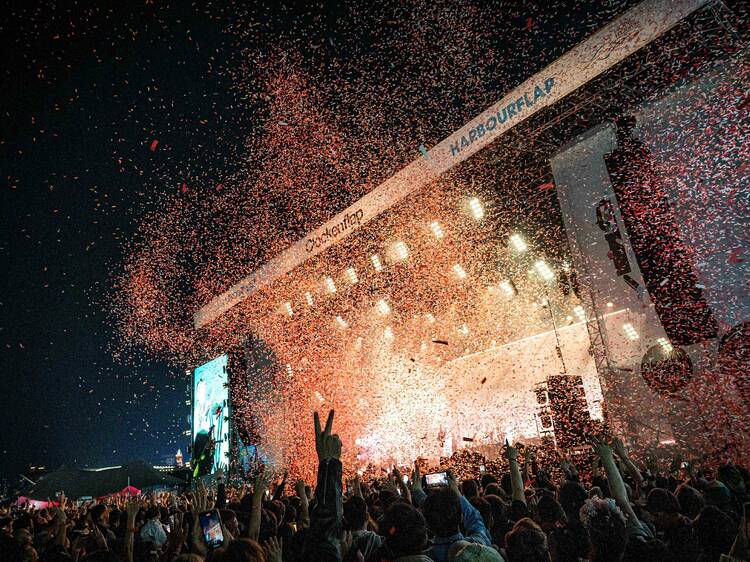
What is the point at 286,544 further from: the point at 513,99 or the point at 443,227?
the point at 443,227

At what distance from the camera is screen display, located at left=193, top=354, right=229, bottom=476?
19.5 meters

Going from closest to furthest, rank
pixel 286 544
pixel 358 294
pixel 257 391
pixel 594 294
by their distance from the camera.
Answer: pixel 286 544
pixel 594 294
pixel 358 294
pixel 257 391

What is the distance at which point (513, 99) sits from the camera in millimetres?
10430

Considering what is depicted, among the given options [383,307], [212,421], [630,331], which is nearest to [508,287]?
[383,307]

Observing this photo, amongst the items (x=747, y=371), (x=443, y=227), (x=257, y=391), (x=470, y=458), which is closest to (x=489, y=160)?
(x=443, y=227)

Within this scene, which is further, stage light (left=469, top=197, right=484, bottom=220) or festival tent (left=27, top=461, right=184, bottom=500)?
festival tent (left=27, top=461, right=184, bottom=500)

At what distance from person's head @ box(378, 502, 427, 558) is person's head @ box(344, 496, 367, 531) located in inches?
27.3

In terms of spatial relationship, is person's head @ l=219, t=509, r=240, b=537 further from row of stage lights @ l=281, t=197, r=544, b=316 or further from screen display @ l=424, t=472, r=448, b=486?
row of stage lights @ l=281, t=197, r=544, b=316

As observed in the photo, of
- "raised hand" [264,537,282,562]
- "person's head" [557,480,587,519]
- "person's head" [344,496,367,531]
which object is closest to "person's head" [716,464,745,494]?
"person's head" [557,480,587,519]

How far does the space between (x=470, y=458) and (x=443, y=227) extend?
22.8 feet

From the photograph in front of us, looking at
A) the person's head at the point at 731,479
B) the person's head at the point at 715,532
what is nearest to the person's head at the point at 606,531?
the person's head at the point at 715,532

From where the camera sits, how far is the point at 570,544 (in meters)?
2.26

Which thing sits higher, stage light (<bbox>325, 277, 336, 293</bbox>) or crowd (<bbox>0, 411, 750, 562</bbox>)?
stage light (<bbox>325, 277, 336, 293</bbox>)

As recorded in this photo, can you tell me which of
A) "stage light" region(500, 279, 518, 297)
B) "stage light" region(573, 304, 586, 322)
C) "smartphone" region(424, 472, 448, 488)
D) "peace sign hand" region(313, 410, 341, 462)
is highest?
"stage light" region(500, 279, 518, 297)
